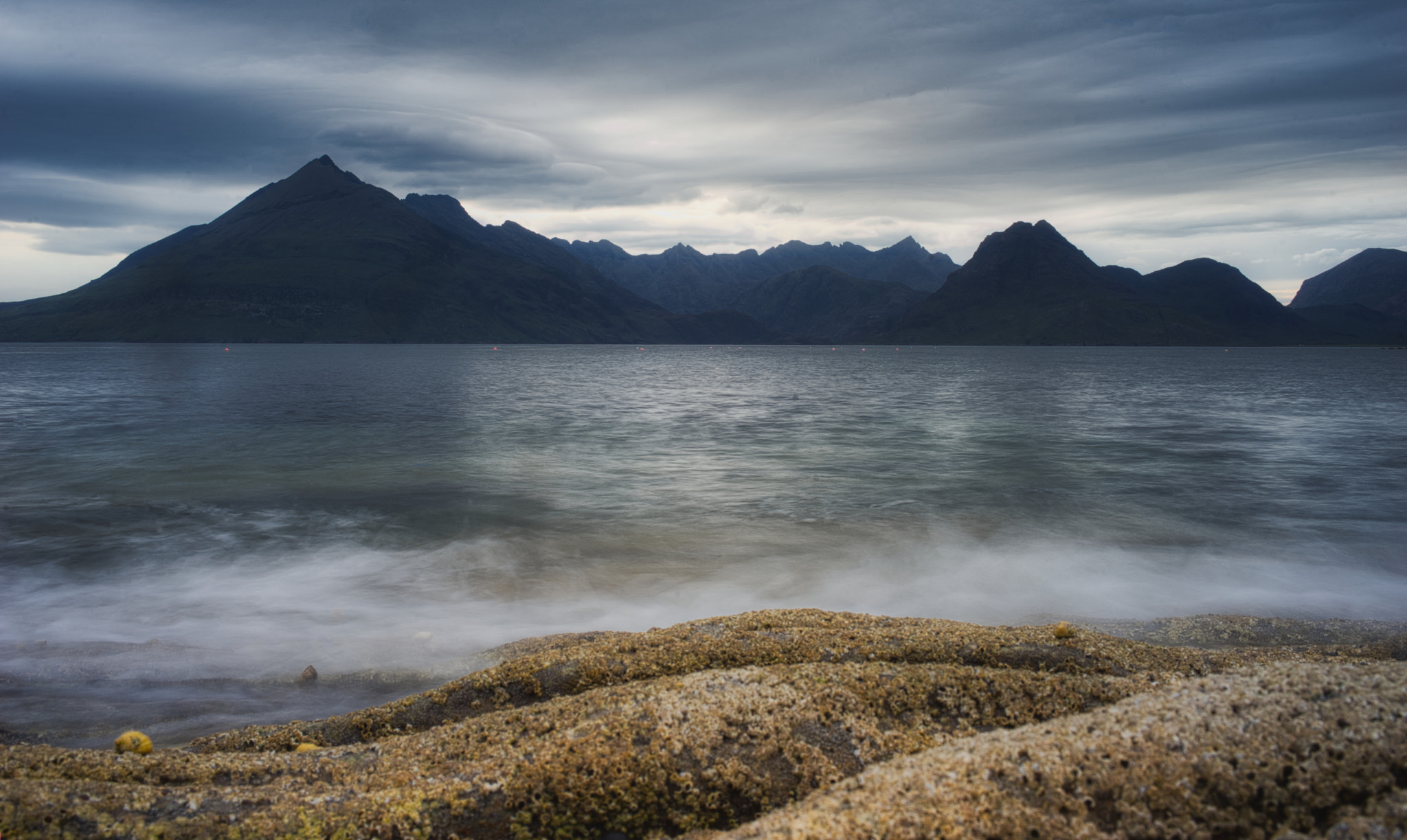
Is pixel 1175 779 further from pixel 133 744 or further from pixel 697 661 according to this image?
pixel 133 744

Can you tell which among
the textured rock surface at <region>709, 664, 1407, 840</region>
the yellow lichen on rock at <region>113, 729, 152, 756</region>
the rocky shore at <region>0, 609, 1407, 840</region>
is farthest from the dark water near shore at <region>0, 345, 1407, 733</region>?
the textured rock surface at <region>709, 664, 1407, 840</region>

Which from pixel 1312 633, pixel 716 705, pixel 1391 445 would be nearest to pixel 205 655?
pixel 716 705

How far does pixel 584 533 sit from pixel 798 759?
10.8 metres

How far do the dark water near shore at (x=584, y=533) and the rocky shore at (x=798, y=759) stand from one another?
9.46ft

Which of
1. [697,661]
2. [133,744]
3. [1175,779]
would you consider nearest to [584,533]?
[697,661]

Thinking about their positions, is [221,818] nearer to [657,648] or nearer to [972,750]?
[657,648]

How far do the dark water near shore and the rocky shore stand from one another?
288cm

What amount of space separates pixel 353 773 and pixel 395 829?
0.69 meters

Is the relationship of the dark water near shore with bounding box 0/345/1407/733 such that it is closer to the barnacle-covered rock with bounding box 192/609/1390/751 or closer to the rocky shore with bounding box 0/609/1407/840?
the barnacle-covered rock with bounding box 192/609/1390/751

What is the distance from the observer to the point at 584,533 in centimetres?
1408

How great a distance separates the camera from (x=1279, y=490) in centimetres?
1828

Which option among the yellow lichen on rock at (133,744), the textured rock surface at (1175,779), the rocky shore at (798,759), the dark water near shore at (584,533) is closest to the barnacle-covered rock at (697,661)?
the rocky shore at (798,759)

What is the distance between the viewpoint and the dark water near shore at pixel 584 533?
866 centimetres

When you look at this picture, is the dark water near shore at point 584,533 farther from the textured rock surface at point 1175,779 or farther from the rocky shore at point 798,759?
the textured rock surface at point 1175,779
